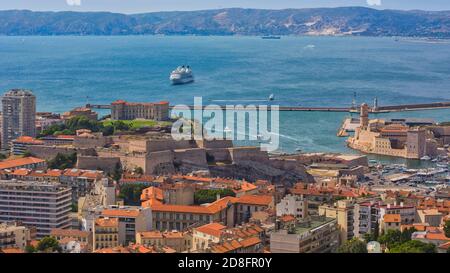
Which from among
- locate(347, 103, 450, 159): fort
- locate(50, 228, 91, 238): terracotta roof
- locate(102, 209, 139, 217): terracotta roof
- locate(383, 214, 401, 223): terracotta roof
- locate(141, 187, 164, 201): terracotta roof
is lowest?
locate(347, 103, 450, 159): fort

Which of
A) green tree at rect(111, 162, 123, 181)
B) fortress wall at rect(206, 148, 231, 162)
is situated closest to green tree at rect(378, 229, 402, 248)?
green tree at rect(111, 162, 123, 181)

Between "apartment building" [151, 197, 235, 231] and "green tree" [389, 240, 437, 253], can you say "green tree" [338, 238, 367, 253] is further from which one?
"apartment building" [151, 197, 235, 231]

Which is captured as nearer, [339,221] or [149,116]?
[339,221]

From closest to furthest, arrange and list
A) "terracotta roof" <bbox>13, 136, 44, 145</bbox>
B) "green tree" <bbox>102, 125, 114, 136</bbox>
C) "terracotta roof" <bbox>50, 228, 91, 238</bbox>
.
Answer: "terracotta roof" <bbox>50, 228, 91, 238</bbox> → "terracotta roof" <bbox>13, 136, 44, 145</bbox> → "green tree" <bbox>102, 125, 114, 136</bbox>

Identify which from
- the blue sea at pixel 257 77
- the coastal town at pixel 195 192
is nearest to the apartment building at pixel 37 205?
the coastal town at pixel 195 192

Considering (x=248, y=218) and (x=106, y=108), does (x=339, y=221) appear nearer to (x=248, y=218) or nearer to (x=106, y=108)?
(x=248, y=218)

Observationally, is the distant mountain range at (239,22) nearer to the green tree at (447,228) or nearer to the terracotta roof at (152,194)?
the terracotta roof at (152,194)

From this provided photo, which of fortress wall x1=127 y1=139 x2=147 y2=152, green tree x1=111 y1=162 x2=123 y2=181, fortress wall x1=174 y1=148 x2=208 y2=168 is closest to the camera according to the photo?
green tree x1=111 y1=162 x2=123 y2=181

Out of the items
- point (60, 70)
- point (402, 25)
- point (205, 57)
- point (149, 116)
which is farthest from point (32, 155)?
point (402, 25)
